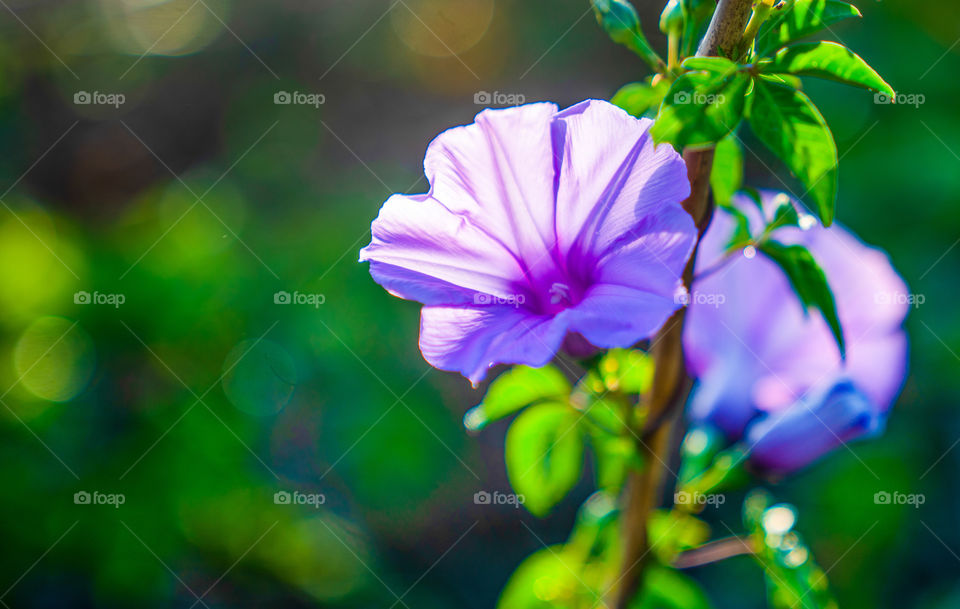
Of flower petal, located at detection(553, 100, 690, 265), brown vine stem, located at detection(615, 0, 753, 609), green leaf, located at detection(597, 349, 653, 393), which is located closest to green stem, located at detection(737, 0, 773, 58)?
brown vine stem, located at detection(615, 0, 753, 609)

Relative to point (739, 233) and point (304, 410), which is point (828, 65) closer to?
point (739, 233)

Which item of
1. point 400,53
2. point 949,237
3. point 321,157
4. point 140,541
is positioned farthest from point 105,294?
point 949,237

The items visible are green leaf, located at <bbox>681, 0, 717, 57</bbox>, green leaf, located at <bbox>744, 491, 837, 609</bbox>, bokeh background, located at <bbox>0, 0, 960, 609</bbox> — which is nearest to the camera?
green leaf, located at <bbox>681, 0, 717, 57</bbox>

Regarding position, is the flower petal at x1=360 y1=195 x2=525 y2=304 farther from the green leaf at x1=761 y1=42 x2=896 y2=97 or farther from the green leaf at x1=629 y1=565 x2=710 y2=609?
the green leaf at x1=629 y1=565 x2=710 y2=609

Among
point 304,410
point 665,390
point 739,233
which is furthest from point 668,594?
point 304,410

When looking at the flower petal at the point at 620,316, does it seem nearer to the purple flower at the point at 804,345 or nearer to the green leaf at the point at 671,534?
the purple flower at the point at 804,345
